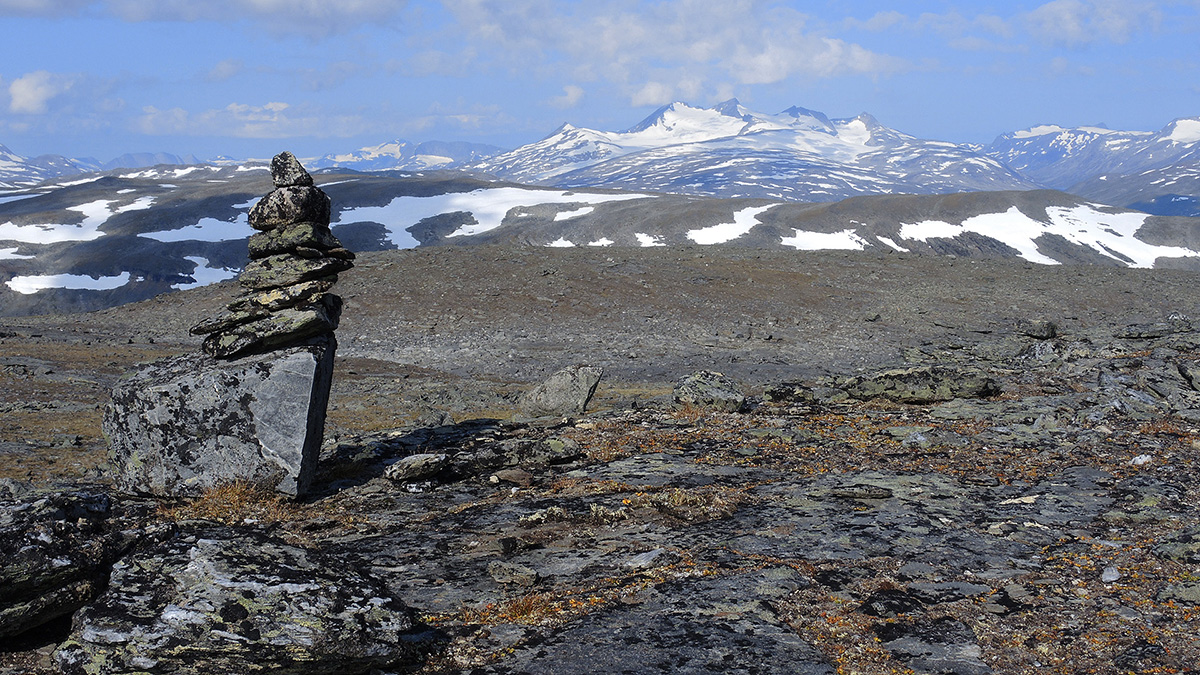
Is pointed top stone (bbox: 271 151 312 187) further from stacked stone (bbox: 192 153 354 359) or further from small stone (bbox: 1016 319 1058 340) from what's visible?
small stone (bbox: 1016 319 1058 340)

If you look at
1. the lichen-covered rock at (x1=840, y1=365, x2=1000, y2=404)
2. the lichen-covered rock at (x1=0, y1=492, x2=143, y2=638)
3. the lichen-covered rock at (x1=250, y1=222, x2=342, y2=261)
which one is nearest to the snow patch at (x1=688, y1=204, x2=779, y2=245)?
the lichen-covered rock at (x1=840, y1=365, x2=1000, y2=404)

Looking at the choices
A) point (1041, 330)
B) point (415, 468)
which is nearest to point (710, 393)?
point (415, 468)

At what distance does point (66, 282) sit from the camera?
9888 cm

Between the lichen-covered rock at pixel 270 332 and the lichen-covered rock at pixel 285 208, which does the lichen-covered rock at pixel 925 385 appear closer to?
the lichen-covered rock at pixel 270 332

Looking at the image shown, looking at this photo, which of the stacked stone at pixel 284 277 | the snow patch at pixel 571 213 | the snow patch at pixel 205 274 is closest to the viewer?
the stacked stone at pixel 284 277

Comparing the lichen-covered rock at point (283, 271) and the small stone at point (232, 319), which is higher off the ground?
the lichen-covered rock at point (283, 271)

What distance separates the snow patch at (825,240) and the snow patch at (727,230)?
617 cm

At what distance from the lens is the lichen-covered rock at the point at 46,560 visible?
727cm

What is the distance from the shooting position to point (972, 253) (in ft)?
345

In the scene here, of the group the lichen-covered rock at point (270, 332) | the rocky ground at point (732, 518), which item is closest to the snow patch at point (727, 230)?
the rocky ground at point (732, 518)

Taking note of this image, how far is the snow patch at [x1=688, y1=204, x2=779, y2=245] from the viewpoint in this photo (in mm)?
106188

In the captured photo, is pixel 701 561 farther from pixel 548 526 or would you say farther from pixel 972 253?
pixel 972 253

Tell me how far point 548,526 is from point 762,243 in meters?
95.4

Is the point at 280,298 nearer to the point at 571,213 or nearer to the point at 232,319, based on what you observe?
the point at 232,319
